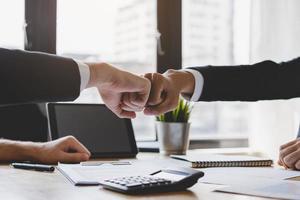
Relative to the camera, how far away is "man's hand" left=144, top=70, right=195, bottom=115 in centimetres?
180

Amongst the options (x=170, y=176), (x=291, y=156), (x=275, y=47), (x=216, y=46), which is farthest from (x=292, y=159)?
(x=216, y=46)

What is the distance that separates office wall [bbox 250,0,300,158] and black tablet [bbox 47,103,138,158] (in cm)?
108

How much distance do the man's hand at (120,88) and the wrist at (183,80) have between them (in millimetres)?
177

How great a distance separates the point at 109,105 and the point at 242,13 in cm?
146

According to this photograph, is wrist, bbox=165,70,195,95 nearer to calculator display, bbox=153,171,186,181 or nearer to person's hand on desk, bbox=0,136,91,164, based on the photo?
person's hand on desk, bbox=0,136,91,164

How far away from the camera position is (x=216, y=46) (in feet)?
10.1

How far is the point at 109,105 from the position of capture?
1810 mm

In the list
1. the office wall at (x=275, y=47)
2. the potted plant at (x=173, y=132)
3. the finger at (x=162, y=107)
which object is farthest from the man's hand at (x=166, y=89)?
the office wall at (x=275, y=47)

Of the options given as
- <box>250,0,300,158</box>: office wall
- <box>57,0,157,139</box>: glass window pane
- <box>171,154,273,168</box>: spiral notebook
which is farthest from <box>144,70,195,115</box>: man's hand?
<box>250,0,300,158</box>: office wall

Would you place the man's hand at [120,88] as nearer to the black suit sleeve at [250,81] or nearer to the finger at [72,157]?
the finger at [72,157]

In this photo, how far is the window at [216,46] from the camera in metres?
2.97

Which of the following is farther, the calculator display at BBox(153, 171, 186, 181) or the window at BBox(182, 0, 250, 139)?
the window at BBox(182, 0, 250, 139)

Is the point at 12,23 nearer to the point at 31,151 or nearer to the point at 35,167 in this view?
the point at 31,151

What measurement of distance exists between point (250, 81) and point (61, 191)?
1149 millimetres
